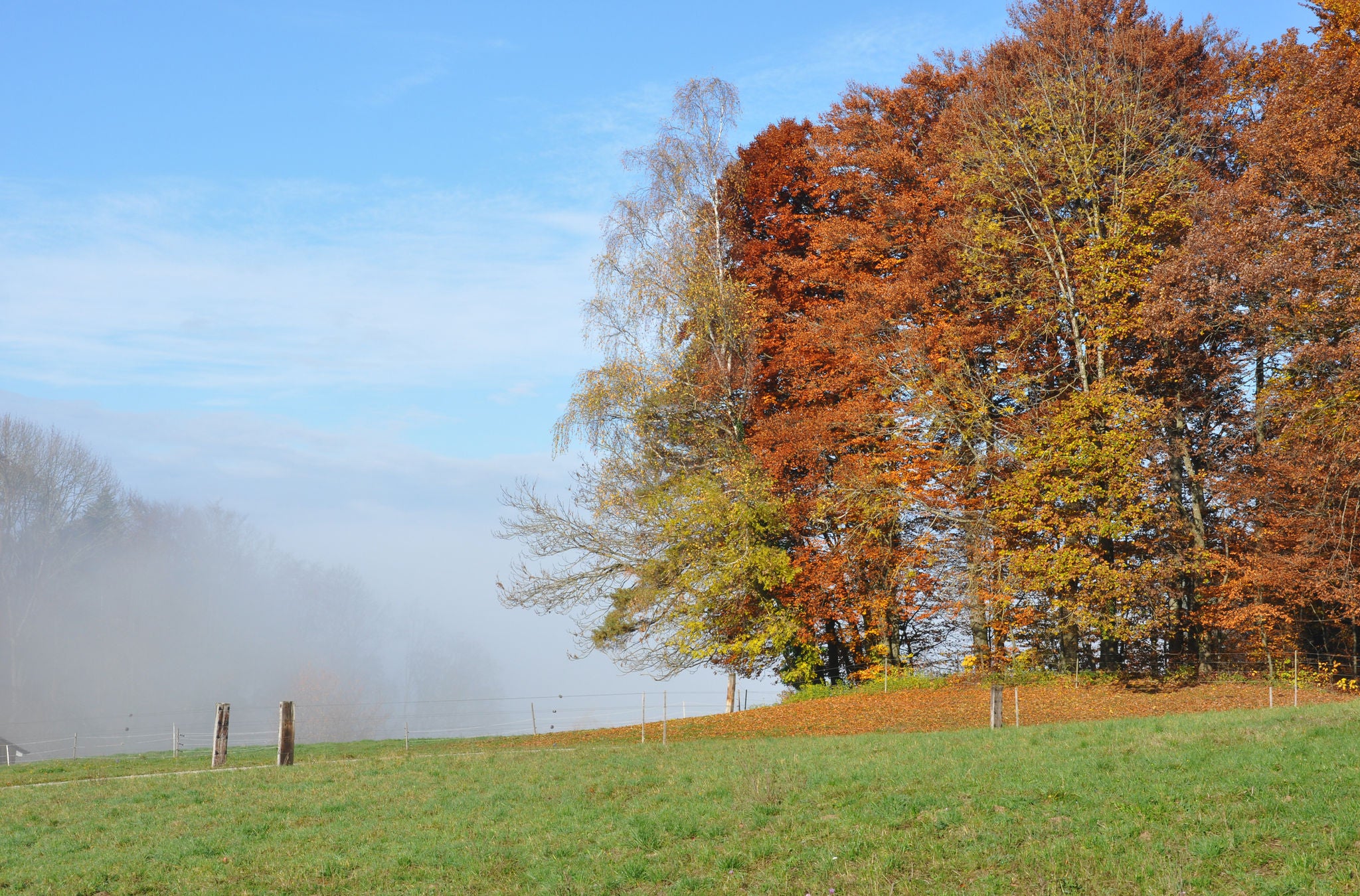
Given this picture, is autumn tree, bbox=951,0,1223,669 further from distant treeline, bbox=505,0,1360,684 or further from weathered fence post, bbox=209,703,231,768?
weathered fence post, bbox=209,703,231,768

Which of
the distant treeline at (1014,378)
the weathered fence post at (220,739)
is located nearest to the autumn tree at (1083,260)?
the distant treeline at (1014,378)

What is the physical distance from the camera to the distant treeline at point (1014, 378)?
69.5ft

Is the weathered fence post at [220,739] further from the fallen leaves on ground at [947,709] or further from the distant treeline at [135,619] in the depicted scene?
the distant treeline at [135,619]

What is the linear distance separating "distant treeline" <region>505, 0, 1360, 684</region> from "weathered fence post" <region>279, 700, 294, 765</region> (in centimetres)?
903

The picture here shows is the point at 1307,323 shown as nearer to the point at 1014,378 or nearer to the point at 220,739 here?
the point at 1014,378

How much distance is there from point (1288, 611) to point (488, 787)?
66.7 ft

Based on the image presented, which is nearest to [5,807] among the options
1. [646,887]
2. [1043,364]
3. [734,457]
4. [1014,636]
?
[646,887]

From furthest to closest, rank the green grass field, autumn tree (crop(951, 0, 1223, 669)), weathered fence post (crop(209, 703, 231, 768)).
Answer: autumn tree (crop(951, 0, 1223, 669)) < weathered fence post (crop(209, 703, 231, 768)) < the green grass field

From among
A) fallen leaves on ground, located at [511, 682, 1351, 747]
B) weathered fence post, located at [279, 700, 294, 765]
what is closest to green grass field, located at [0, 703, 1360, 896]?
weathered fence post, located at [279, 700, 294, 765]

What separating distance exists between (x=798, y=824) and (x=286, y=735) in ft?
41.4

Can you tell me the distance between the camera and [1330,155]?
1973 cm

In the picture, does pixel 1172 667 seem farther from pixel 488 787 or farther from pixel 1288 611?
pixel 488 787

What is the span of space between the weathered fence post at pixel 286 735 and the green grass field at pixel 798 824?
12.1 feet

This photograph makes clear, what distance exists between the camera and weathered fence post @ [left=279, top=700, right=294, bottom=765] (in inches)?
755
